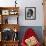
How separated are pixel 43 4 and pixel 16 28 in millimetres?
1309

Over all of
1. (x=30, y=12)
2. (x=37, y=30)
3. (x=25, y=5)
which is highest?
(x=25, y=5)

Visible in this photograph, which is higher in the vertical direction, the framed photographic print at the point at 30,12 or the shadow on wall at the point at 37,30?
the framed photographic print at the point at 30,12

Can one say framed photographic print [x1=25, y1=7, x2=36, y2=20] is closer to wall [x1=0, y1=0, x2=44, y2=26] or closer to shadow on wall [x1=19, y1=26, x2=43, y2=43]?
wall [x1=0, y1=0, x2=44, y2=26]

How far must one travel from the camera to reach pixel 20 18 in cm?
596

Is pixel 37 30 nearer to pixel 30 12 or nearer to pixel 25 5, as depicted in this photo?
pixel 30 12

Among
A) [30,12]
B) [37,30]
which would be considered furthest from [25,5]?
[37,30]

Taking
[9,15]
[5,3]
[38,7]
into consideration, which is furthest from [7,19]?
[38,7]

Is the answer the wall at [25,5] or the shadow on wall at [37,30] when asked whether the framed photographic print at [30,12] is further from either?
the shadow on wall at [37,30]

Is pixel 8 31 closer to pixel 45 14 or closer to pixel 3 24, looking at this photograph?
pixel 3 24

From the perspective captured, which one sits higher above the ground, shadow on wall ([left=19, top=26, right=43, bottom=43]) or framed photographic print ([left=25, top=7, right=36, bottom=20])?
framed photographic print ([left=25, top=7, right=36, bottom=20])

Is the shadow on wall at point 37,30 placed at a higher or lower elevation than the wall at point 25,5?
lower

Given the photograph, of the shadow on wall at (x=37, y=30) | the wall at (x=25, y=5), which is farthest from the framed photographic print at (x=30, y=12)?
the shadow on wall at (x=37, y=30)

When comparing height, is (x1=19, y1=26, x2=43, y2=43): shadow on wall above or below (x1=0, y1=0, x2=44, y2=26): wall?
below

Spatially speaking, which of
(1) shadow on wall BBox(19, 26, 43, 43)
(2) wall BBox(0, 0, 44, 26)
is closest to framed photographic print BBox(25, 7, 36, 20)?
(2) wall BBox(0, 0, 44, 26)
